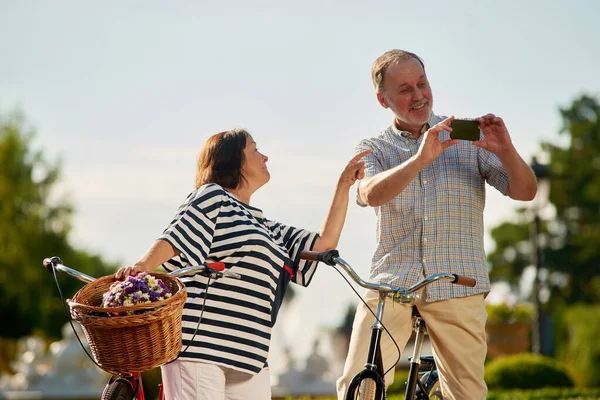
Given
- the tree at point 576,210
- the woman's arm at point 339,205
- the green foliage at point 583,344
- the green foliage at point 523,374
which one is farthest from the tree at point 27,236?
the woman's arm at point 339,205

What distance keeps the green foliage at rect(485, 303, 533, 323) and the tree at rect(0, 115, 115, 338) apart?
813 inches

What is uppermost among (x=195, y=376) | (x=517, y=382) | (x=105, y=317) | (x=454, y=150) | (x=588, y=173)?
(x=588, y=173)

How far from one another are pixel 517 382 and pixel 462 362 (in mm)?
8819

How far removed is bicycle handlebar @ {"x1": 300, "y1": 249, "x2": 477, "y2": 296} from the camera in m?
3.92

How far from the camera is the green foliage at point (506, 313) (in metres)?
15.7

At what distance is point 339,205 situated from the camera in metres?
4.60

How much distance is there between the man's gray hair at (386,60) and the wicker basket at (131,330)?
1669 mm

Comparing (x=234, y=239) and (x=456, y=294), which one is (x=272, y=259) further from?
(x=456, y=294)

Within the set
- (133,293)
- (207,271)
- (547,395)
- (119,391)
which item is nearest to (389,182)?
(207,271)

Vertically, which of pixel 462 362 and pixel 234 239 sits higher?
pixel 234 239

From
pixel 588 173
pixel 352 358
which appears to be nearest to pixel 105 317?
pixel 352 358

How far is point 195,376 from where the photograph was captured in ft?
12.6

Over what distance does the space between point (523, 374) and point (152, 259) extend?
33.2ft

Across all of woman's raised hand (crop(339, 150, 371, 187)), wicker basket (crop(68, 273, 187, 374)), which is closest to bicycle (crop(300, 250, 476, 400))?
woman's raised hand (crop(339, 150, 371, 187))
